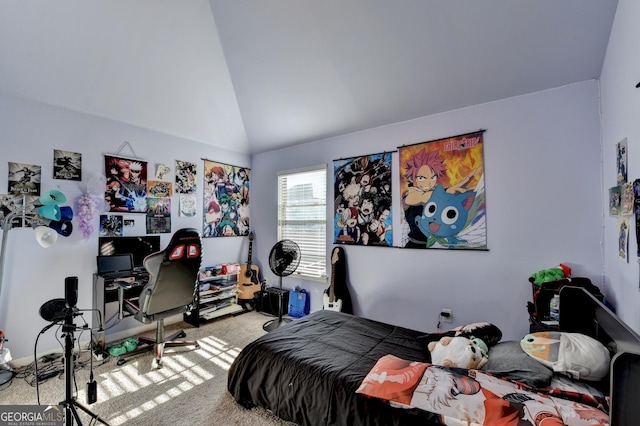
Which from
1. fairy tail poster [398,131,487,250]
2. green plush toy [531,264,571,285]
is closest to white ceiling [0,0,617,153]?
fairy tail poster [398,131,487,250]

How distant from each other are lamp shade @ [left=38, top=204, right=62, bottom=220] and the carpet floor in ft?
4.42

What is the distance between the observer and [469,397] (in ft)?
3.83

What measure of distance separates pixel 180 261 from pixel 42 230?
1.12 meters

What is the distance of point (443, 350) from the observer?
5.29ft

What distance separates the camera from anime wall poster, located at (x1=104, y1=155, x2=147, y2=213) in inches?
123

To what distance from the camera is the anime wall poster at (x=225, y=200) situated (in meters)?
4.09

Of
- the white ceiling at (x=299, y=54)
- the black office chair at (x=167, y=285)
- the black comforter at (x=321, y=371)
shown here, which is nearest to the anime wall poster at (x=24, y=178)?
the white ceiling at (x=299, y=54)

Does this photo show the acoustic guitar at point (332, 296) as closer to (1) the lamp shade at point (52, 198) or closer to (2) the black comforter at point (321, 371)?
(2) the black comforter at point (321, 371)

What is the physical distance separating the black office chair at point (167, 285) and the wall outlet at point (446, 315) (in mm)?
2503

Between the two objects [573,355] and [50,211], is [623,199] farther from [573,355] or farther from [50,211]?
[50,211]

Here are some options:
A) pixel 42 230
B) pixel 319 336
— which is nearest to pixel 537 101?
pixel 319 336

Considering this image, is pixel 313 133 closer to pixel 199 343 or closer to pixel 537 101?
pixel 537 101

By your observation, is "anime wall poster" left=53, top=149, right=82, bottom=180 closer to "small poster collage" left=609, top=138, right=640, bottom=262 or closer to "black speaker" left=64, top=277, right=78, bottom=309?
"black speaker" left=64, top=277, right=78, bottom=309
